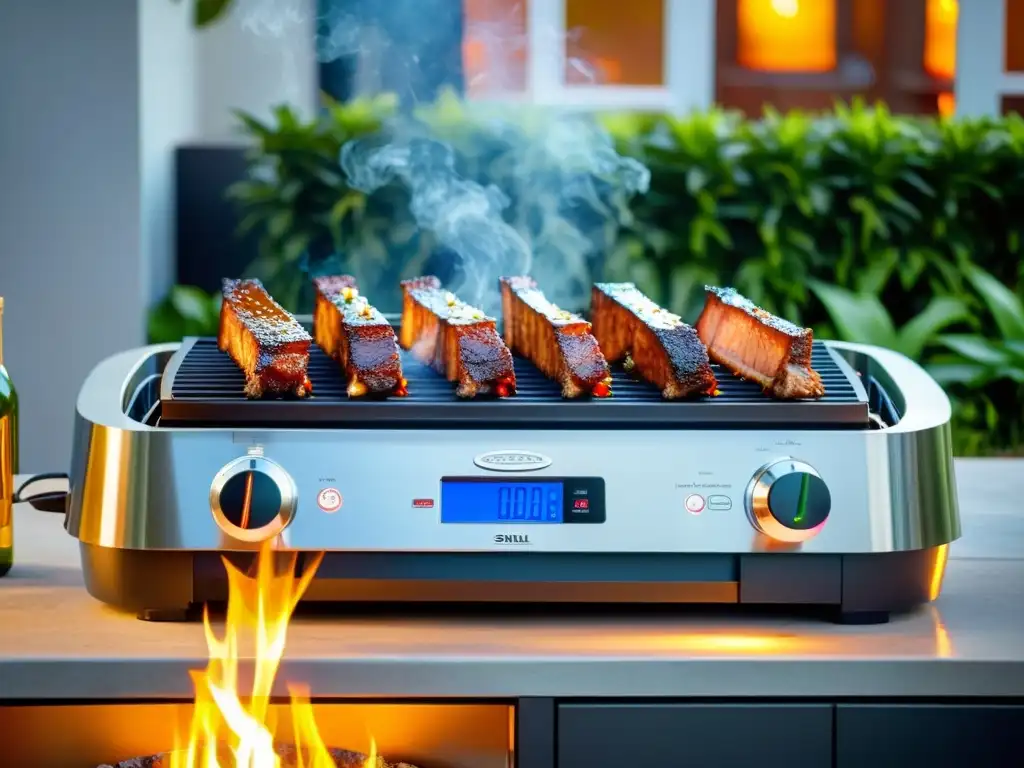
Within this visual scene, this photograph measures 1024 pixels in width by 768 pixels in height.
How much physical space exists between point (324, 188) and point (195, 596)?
363 cm

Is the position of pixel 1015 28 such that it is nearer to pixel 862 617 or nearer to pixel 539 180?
pixel 539 180

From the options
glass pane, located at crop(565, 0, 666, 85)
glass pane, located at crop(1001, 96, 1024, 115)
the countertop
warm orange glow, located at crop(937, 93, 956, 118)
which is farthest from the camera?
warm orange glow, located at crop(937, 93, 956, 118)

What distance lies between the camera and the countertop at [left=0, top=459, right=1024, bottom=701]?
1.47 meters

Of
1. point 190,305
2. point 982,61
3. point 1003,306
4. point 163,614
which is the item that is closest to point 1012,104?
point 982,61

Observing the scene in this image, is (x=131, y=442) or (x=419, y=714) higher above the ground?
(x=131, y=442)

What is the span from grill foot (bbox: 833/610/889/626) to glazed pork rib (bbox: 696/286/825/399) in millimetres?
254

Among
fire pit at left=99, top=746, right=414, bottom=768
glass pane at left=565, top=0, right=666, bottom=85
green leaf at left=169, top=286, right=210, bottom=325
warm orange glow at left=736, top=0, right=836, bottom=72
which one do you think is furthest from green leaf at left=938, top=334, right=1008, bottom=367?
warm orange glow at left=736, top=0, right=836, bottom=72

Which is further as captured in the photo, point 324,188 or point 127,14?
point 324,188

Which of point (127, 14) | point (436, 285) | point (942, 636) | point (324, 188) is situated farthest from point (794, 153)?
point (942, 636)

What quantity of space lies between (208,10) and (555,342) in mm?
596

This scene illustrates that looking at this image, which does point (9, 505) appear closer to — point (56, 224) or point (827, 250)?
point (56, 224)

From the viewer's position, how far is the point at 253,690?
147cm

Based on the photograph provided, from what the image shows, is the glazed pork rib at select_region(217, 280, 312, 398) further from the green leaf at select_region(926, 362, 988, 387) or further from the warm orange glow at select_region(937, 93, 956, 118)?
the warm orange glow at select_region(937, 93, 956, 118)

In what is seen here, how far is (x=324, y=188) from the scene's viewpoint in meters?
5.06
